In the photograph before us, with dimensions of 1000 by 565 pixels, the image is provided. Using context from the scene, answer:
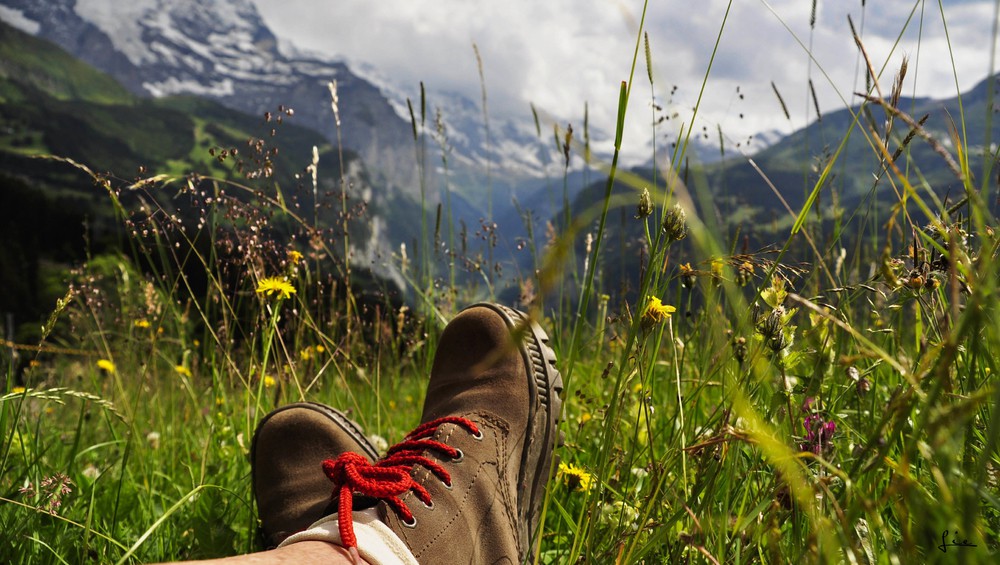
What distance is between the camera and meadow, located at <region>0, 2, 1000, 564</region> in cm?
58

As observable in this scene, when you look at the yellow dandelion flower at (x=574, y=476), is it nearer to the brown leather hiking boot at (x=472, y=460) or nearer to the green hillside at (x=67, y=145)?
the brown leather hiking boot at (x=472, y=460)

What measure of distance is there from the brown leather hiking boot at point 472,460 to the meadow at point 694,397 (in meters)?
0.11

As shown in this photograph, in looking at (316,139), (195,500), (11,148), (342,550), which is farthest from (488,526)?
(316,139)

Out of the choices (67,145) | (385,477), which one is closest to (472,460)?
(385,477)

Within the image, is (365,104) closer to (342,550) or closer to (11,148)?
(11,148)

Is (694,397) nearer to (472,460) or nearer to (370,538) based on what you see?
(472,460)

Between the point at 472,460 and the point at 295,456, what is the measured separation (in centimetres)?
56

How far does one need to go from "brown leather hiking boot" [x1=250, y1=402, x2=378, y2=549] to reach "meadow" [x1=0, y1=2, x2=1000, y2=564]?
66mm

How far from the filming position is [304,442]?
6.26 ft

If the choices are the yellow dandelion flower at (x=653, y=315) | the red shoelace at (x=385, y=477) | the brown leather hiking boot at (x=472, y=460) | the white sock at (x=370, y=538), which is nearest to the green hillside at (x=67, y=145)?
the brown leather hiking boot at (x=472, y=460)

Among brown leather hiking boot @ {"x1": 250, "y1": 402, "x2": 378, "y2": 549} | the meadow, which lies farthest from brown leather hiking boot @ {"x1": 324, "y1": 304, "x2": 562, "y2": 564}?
brown leather hiking boot @ {"x1": 250, "y1": 402, "x2": 378, "y2": 549}

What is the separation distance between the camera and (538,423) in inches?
75.2

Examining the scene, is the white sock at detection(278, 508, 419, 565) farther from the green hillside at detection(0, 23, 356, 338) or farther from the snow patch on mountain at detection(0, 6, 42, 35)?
the snow patch on mountain at detection(0, 6, 42, 35)

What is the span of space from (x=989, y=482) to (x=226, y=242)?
5.93ft
